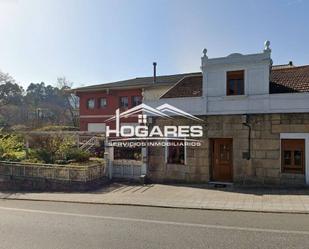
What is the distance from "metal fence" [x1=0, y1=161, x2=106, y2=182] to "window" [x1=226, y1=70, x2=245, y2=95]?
24.3ft

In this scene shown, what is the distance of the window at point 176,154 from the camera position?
16.0m

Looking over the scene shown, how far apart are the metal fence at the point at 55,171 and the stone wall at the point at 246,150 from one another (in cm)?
315

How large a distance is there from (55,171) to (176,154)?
235 inches

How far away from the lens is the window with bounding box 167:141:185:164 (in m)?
16.0

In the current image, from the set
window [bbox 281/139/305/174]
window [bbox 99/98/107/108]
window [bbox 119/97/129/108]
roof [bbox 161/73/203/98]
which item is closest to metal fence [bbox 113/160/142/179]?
roof [bbox 161/73/203/98]

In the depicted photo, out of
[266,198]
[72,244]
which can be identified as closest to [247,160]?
[266,198]

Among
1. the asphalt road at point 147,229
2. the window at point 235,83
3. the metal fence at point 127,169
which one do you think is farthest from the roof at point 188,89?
the asphalt road at point 147,229

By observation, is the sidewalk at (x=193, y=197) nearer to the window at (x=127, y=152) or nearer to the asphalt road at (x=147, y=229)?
the asphalt road at (x=147, y=229)

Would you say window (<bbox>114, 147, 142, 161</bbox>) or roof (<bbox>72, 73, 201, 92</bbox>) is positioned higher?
roof (<bbox>72, 73, 201, 92</bbox>)

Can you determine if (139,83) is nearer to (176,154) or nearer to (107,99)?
(107,99)

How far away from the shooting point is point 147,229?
7.70 metres

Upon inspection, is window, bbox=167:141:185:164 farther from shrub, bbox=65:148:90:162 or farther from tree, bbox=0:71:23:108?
tree, bbox=0:71:23:108

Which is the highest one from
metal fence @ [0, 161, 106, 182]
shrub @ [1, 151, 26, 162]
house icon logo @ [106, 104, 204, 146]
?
house icon logo @ [106, 104, 204, 146]

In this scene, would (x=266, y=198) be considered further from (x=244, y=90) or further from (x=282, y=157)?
(x=244, y=90)
